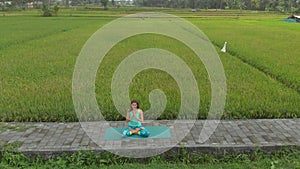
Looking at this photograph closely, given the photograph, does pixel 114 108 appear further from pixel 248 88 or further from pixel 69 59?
pixel 69 59

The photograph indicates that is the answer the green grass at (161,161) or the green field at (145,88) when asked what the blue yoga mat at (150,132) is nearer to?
the green grass at (161,161)

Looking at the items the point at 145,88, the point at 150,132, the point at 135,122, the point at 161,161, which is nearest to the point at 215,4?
the point at 145,88

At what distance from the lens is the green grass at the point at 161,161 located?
2.66 meters

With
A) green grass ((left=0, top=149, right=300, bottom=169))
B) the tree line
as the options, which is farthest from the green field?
the tree line

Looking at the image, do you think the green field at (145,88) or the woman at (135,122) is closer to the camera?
the woman at (135,122)

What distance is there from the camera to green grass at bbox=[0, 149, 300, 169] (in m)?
2.66

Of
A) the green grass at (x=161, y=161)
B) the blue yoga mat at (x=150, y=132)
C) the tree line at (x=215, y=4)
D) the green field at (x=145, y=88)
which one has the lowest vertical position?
the green grass at (x=161, y=161)

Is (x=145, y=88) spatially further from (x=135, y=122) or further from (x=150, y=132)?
(x=135, y=122)

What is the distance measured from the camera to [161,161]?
2.76 metres

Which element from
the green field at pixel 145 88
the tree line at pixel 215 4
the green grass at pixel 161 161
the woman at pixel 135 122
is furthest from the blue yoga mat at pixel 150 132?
the tree line at pixel 215 4

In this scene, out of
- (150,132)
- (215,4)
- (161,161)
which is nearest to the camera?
(161,161)

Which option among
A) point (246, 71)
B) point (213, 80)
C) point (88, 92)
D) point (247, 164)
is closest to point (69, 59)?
point (88, 92)

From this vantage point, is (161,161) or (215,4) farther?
(215,4)

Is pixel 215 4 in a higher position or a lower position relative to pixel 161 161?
higher
